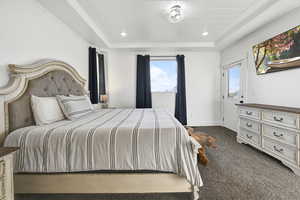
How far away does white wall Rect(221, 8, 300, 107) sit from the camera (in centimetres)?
225

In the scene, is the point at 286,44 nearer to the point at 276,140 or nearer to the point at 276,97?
the point at 276,97

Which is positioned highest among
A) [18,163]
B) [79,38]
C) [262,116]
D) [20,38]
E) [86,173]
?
[79,38]

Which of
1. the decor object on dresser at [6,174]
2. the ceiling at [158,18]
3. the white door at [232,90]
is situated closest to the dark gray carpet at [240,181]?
the decor object on dresser at [6,174]

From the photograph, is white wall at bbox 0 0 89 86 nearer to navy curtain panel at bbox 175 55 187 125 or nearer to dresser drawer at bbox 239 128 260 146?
navy curtain panel at bbox 175 55 187 125

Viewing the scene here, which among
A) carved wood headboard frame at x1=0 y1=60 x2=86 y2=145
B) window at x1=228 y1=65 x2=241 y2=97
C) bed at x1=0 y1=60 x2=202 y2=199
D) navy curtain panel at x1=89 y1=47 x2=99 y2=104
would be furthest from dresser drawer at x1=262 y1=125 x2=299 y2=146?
navy curtain panel at x1=89 y1=47 x2=99 y2=104

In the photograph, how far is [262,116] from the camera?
2.38 m

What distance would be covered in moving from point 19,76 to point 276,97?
3.96 m

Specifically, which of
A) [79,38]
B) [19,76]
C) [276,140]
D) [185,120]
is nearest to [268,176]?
[276,140]

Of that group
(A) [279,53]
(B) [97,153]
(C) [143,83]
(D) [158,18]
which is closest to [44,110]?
(B) [97,153]

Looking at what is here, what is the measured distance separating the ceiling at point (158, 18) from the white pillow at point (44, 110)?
1.40 metres

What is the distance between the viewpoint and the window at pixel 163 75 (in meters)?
4.54

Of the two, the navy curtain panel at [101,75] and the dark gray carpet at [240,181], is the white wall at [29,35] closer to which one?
the navy curtain panel at [101,75]

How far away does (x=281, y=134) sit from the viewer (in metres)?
2.04

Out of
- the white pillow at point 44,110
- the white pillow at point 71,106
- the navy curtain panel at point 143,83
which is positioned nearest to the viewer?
the white pillow at point 44,110
